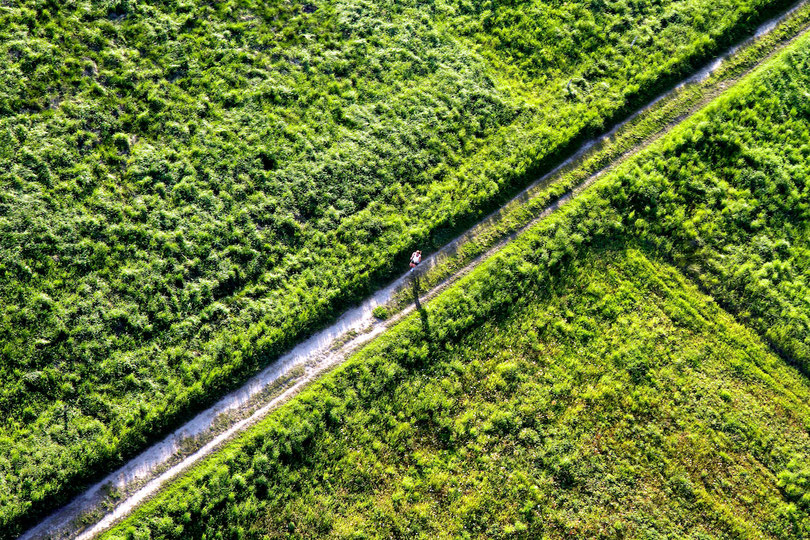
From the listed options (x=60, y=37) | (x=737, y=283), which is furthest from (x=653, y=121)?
(x=60, y=37)

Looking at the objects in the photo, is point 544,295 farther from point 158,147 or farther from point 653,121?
point 158,147

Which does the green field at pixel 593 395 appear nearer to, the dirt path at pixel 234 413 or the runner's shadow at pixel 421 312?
the runner's shadow at pixel 421 312

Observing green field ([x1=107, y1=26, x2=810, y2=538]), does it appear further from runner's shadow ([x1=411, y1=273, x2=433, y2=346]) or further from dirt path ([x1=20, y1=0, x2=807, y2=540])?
dirt path ([x1=20, y1=0, x2=807, y2=540])

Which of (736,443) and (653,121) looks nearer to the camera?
(736,443)

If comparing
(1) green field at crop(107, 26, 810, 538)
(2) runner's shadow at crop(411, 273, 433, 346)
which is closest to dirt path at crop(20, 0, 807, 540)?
(2) runner's shadow at crop(411, 273, 433, 346)

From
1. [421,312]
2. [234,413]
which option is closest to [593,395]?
[421,312]

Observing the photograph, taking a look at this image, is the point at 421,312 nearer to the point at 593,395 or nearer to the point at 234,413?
the point at 593,395
